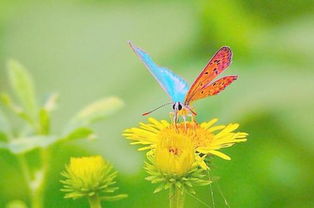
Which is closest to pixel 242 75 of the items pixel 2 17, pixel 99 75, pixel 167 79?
pixel 99 75

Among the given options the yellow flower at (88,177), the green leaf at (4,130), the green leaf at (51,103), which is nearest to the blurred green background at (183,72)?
the green leaf at (51,103)

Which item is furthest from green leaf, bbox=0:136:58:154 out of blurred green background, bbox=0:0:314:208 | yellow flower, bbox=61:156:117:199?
blurred green background, bbox=0:0:314:208

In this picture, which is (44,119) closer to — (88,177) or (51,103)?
(51,103)

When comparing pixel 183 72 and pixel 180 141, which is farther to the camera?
pixel 183 72

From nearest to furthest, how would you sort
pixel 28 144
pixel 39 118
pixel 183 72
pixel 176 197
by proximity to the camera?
pixel 176 197 < pixel 28 144 < pixel 39 118 < pixel 183 72

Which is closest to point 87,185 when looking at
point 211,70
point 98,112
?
point 211,70

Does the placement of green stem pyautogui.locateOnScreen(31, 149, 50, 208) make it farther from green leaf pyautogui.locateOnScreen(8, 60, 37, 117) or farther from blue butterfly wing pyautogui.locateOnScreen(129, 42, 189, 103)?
blue butterfly wing pyautogui.locateOnScreen(129, 42, 189, 103)

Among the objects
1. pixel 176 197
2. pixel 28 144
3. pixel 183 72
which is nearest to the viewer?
pixel 176 197

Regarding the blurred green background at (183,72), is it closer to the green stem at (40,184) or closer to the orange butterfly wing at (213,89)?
the green stem at (40,184)
